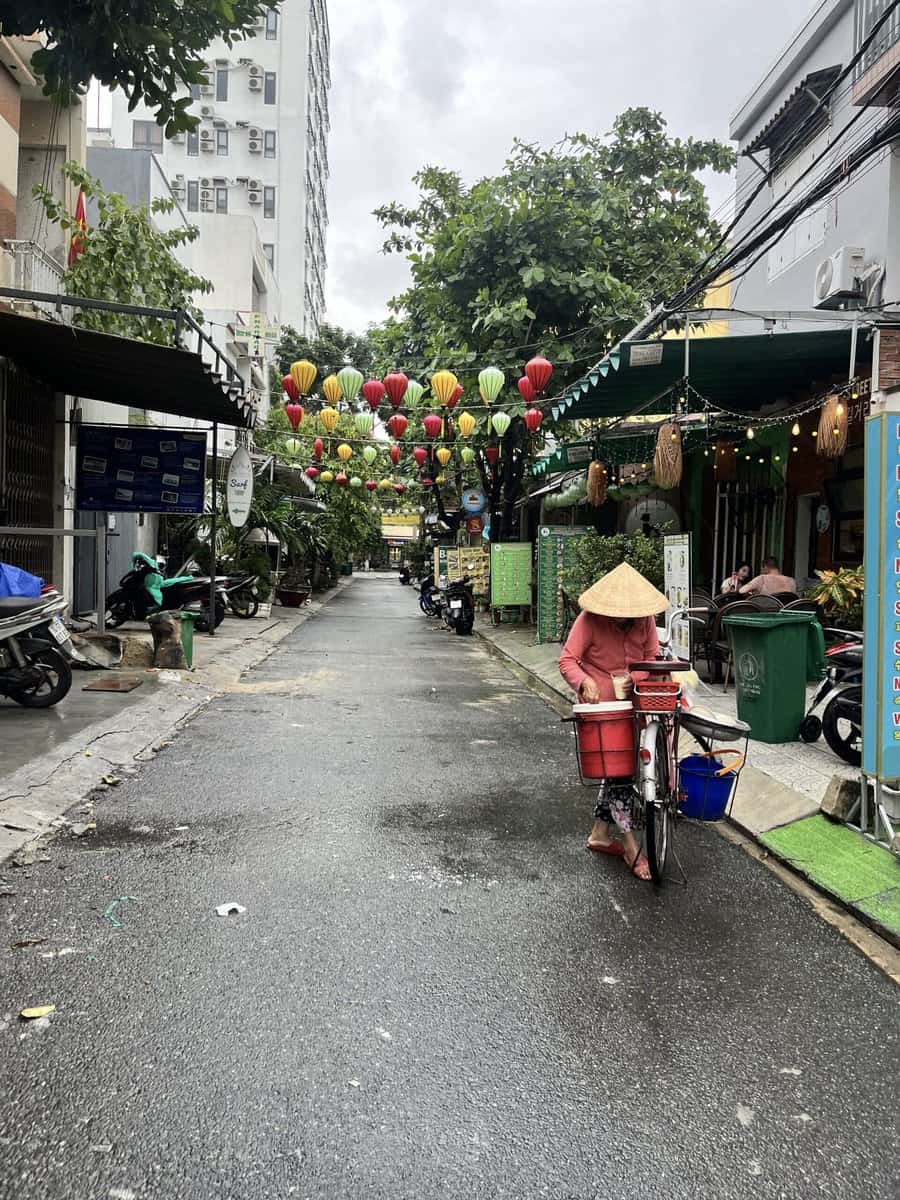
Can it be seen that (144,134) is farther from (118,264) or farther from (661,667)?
(661,667)

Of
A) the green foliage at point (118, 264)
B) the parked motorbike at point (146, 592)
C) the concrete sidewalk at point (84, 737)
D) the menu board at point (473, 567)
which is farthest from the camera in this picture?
the menu board at point (473, 567)

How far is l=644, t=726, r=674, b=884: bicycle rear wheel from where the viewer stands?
13.4ft

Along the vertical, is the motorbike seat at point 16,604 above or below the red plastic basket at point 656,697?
above

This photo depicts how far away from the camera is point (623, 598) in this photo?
4.49 metres

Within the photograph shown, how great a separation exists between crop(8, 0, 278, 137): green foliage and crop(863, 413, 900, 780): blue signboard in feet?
14.1

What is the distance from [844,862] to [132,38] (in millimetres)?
6062

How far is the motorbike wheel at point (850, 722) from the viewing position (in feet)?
19.4

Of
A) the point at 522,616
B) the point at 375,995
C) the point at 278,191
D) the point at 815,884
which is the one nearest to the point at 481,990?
the point at 375,995

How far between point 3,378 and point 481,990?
9950 millimetres

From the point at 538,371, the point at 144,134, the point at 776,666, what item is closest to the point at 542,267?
the point at 538,371

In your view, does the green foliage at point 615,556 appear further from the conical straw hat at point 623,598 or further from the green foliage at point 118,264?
the conical straw hat at point 623,598

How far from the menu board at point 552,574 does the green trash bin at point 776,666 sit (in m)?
7.15

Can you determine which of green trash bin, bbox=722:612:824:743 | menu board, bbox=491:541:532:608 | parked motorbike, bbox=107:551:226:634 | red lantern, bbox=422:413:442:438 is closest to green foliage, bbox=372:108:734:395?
red lantern, bbox=422:413:442:438

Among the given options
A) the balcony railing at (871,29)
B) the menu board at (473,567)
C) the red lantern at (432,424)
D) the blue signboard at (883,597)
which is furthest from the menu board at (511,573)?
the blue signboard at (883,597)
